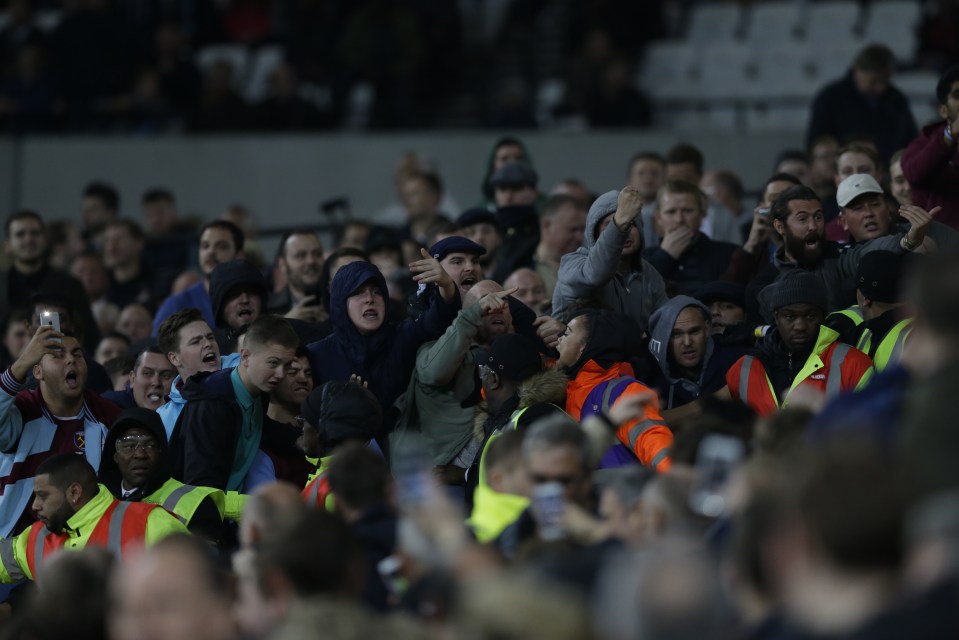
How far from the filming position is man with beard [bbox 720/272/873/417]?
7.58 meters

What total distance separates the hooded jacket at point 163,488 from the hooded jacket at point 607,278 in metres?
2.03

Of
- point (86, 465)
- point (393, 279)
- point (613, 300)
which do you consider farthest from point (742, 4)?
point (86, 465)

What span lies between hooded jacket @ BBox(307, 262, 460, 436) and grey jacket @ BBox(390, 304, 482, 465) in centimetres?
6

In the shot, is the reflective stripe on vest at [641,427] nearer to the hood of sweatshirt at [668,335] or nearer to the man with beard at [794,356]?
the man with beard at [794,356]

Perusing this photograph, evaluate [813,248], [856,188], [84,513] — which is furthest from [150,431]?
[856,188]

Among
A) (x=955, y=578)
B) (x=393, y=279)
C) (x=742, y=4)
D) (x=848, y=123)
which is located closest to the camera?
(x=955, y=578)

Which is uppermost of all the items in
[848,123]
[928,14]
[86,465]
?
[928,14]

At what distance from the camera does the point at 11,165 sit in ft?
55.0

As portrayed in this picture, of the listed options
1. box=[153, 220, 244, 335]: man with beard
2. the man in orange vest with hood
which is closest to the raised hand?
the man in orange vest with hood

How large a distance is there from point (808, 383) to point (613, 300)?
1.34 m

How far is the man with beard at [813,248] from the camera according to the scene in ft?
27.9

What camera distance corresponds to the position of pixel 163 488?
25.1 ft

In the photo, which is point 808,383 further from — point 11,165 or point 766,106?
point 11,165

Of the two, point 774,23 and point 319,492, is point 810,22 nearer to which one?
point 774,23
